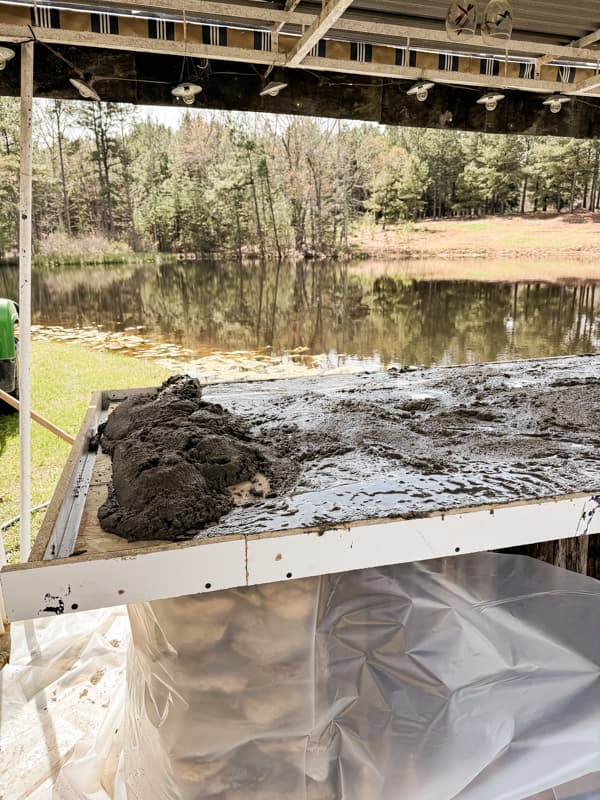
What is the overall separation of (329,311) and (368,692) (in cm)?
797

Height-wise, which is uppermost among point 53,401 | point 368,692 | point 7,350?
point 7,350

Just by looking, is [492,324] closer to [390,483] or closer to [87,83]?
[87,83]

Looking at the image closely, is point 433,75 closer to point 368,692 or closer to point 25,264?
point 25,264

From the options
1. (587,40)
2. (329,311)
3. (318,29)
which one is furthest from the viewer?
(329,311)

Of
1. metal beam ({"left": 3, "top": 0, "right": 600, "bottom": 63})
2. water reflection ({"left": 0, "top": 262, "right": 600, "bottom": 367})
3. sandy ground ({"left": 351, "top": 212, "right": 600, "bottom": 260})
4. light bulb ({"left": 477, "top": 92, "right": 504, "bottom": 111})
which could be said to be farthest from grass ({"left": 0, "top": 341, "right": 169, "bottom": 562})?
sandy ground ({"left": 351, "top": 212, "right": 600, "bottom": 260})

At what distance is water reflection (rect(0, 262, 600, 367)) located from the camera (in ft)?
27.9

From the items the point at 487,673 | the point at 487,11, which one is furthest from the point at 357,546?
the point at 487,11

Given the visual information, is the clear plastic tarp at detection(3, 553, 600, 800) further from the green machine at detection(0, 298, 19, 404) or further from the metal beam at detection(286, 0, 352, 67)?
the green machine at detection(0, 298, 19, 404)

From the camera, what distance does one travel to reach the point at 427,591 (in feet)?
3.71

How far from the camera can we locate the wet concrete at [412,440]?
111 centimetres

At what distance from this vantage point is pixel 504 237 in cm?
940

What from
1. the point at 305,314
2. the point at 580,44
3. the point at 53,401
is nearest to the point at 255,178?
the point at 305,314

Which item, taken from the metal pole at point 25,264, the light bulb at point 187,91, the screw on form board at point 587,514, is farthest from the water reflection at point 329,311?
the screw on form board at point 587,514

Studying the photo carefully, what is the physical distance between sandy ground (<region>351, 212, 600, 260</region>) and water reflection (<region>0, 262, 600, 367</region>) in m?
0.48
